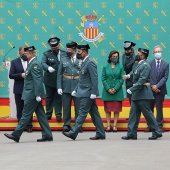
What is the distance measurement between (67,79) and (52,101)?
82 centimetres

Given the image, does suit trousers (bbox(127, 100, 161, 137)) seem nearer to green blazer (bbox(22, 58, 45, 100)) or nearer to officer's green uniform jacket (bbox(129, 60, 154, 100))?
officer's green uniform jacket (bbox(129, 60, 154, 100))

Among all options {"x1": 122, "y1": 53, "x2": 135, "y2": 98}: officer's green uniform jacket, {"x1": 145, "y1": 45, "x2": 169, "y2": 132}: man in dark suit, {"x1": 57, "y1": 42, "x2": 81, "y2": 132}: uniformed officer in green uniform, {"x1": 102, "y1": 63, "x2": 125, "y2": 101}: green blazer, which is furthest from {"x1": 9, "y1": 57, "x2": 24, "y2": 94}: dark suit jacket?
{"x1": 145, "y1": 45, "x2": 169, "y2": 132}: man in dark suit

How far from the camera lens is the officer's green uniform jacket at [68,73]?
14812 millimetres

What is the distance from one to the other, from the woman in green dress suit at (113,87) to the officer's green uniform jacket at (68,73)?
2.30 feet

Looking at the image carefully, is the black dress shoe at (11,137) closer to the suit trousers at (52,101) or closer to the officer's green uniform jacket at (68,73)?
the officer's green uniform jacket at (68,73)

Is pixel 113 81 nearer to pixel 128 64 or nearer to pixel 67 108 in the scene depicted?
pixel 128 64

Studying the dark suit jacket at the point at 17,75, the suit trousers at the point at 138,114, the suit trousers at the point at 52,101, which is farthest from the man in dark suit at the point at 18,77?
the suit trousers at the point at 138,114

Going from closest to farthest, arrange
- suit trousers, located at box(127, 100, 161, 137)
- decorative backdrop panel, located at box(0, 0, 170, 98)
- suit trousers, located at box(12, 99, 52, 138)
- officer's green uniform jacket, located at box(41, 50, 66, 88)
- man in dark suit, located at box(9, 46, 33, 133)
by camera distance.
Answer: suit trousers, located at box(12, 99, 52, 138)
suit trousers, located at box(127, 100, 161, 137)
man in dark suit, located at box(9, 46, 33, 133)
officer's green uniform jacket, located at box(41, 50, 66, 88)
decorative backdrop panel, located at box(0, 0, 170, 98)

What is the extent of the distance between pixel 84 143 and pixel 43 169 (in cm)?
308

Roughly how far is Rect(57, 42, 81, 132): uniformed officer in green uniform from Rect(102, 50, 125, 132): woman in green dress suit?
2.29 feet

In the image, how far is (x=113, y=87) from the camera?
15258mm

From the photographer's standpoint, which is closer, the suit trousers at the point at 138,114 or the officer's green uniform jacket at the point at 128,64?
the suit trousers at the point at 138,114

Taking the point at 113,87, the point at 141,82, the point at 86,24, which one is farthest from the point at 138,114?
the point at 86,24

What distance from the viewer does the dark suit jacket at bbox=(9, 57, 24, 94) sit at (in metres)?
15.2
